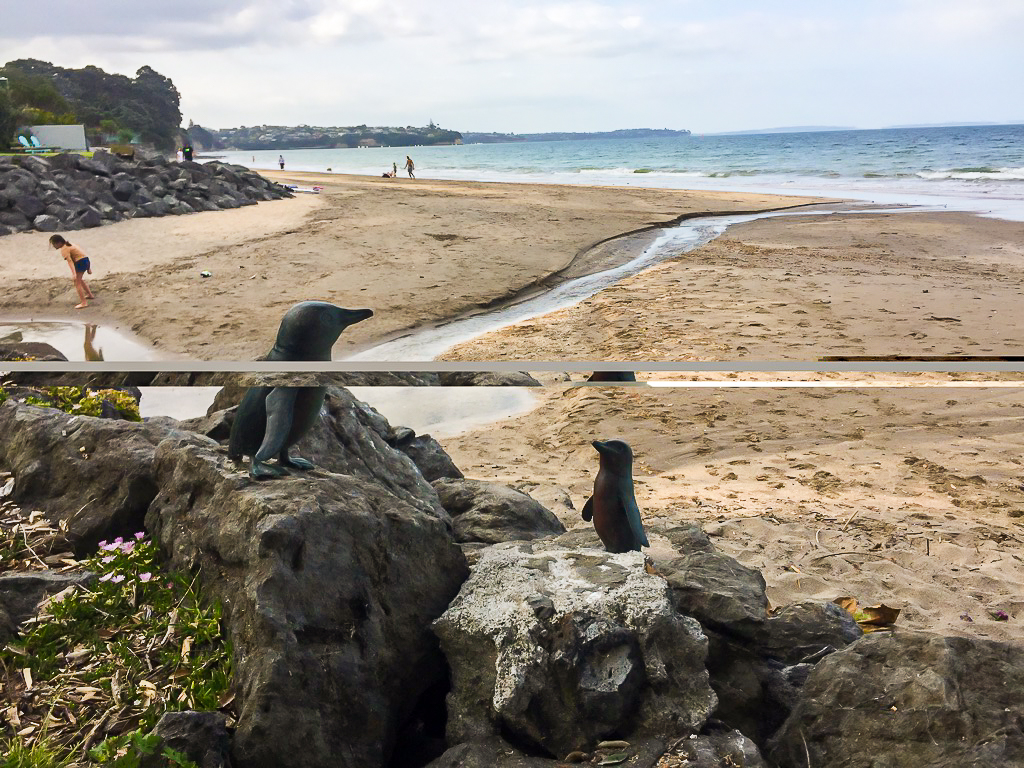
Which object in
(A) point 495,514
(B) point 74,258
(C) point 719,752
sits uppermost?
(B) point 74,258

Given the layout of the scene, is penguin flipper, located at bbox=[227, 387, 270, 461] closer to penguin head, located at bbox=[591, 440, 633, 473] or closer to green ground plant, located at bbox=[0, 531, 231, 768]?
green ground plant, located at bbox=[0, 531, 231, 768]

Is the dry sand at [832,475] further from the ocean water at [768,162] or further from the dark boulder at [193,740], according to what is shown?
the dark boulder at [193,740]

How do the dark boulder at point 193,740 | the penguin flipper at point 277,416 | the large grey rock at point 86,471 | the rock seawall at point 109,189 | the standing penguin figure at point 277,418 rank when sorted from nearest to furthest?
the rock seawall at point 109,189 → the dark boulder at point 193,740 → the standing penguin figure at point 277,418 → the penguin flipper at point 277,416 → the large grey rock at point 86,471

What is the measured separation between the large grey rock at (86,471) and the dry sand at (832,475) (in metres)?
0.99

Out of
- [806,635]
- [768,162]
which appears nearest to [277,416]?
[768,162]

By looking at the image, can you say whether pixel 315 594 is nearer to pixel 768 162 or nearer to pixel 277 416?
pixel 277 416

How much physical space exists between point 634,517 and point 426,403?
2.29ft

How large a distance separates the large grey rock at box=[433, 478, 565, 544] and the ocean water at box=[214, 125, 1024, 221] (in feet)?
3.45

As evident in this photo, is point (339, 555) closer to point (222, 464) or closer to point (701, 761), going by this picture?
point (222, 464)

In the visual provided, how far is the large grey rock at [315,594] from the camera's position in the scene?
2.02 metres

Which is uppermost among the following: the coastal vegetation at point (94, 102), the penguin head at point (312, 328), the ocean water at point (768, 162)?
the coastal vegetation at point (94, 102)

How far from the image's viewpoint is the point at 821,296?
201 cm

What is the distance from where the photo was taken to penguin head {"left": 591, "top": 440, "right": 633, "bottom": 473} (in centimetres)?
Answer: 236

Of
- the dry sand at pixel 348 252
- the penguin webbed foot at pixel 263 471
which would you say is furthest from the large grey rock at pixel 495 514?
the dry sand at pixel 348 252
